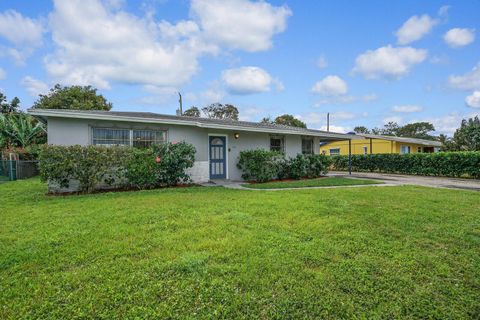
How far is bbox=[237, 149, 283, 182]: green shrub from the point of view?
1141cm

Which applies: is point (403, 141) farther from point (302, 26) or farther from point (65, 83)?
point (65, 83)

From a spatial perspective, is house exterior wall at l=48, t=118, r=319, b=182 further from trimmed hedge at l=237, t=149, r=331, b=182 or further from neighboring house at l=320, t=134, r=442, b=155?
neighboring house at l=320, t=134, r=442, b=155

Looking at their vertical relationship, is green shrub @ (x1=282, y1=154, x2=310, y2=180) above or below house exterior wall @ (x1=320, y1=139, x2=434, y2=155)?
below

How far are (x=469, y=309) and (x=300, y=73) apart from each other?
646 inches

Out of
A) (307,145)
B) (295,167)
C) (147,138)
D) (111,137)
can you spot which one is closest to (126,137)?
(111,137)

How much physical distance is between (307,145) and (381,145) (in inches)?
511

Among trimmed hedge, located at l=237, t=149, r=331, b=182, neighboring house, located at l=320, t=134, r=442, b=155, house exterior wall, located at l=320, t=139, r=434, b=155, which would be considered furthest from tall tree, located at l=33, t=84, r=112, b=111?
house exterior wall, located at l=320, t=139, r=434, b=155

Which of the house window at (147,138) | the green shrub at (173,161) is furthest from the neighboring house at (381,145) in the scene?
the house window at (147,138)

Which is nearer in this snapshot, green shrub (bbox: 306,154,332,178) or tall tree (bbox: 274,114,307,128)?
green shrub (bbox: 306,154,332,178)

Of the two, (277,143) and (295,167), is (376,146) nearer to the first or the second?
(277,143)

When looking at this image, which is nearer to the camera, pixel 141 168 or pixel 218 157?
pixel 141 168

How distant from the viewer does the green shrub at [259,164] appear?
449 inches

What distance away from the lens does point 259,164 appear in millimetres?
11422

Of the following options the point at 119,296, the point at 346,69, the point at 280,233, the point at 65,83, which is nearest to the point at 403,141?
the point at 346,69
